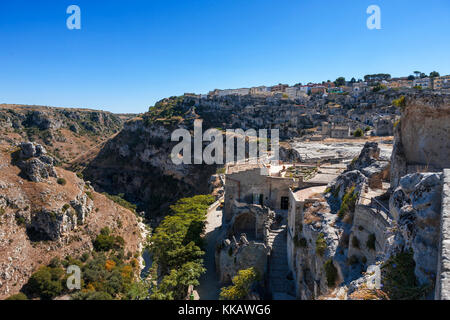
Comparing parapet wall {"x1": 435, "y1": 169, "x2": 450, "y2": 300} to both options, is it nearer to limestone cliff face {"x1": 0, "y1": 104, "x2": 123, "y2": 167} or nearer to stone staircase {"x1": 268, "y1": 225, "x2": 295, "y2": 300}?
stone staircase {"x1": 268, "y1": 225, "x2": 295, "y2": 300}

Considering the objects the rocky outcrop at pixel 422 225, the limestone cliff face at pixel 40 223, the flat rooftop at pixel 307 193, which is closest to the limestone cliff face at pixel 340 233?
the flat rooftop at pixel 307 193

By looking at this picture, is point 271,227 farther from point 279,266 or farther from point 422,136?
point 422,136

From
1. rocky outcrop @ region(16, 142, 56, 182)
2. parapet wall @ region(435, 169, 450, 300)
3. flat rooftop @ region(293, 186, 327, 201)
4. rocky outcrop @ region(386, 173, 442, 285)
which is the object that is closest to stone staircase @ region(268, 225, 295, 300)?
flat rooftop @ region(293, 186, 327, 201)

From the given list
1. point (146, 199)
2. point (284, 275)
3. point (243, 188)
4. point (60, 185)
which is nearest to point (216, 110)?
point (146, 199)

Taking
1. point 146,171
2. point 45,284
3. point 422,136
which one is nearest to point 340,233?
point 422,136

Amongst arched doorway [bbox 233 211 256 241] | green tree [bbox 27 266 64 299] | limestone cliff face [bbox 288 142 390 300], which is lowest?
green tree [bbox 27 266 64 299]
